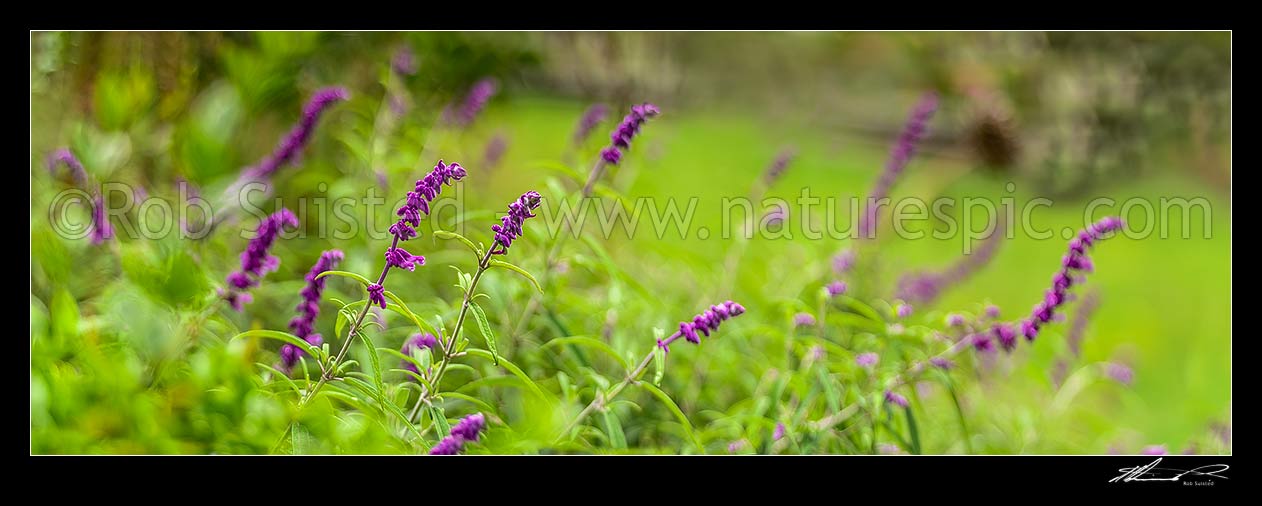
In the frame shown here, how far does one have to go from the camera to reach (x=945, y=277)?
8.61 ft

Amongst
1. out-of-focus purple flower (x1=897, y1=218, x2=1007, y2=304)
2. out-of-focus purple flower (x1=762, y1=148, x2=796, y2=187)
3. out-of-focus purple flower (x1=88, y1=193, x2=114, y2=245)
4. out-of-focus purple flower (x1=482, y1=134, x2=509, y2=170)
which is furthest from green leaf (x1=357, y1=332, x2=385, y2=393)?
out-of-focus purple flower (x1=897, y1=218, x2=1007, y2=304)

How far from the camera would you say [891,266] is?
3.33 meters

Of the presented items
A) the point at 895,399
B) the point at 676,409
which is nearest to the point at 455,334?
the point at 676,409

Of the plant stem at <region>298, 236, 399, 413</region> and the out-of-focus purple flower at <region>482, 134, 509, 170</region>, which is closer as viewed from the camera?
the plant stem at <region>298, 236, 399, 413</region>

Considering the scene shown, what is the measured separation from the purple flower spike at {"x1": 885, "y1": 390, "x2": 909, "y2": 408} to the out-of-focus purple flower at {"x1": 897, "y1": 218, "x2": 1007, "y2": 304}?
0.78 meters

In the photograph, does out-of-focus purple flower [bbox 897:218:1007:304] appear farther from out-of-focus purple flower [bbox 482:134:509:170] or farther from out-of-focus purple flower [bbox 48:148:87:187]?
out-of-focus purple flower [bbox 48:148:87:187]

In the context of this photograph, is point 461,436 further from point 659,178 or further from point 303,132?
point 659,178

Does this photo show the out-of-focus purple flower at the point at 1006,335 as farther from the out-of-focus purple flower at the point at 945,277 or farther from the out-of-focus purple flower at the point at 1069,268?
the out-of-focus purple flower at the point at 945,277

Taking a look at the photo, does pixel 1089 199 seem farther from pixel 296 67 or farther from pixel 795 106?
pixel 296 67

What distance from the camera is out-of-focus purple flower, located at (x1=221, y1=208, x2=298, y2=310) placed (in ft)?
4.37

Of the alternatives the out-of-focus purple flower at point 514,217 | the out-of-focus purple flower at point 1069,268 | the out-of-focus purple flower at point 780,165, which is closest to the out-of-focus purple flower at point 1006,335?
the out-of-focus purple flower at point 1069,268
